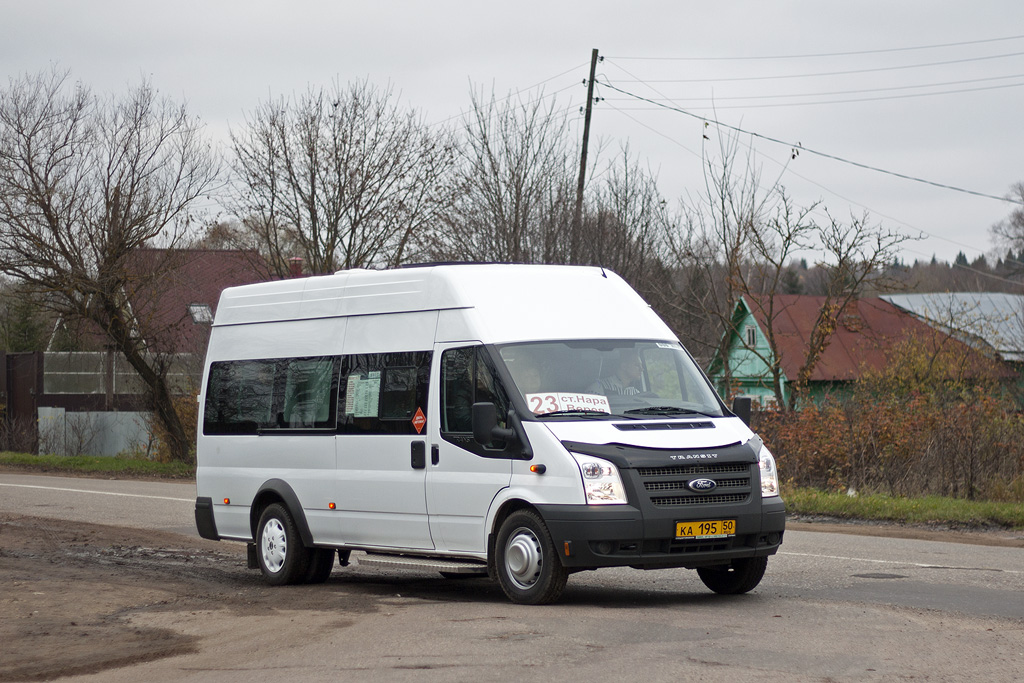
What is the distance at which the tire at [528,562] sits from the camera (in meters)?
8.79

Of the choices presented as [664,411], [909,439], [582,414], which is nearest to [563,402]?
[582,414]

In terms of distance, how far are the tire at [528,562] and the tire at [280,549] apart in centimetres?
264

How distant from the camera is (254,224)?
28.6 m

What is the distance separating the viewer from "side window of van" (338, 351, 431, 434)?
10.0 m

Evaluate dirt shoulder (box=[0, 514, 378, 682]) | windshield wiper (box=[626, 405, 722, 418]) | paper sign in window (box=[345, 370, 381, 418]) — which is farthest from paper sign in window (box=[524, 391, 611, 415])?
dirt shoulder (box=[0, 514, 378, 682])

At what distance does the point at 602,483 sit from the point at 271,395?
13.8ft

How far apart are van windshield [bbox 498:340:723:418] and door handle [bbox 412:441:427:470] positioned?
3.51 ft

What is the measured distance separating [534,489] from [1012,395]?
1422 centimetres

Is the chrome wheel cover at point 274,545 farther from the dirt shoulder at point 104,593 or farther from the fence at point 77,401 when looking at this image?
the fence at point 77,401

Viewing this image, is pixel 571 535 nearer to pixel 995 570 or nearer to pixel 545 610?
pixel 545 610

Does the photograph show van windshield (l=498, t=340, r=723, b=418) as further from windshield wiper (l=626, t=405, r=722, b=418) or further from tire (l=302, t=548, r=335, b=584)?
tire (l=302, t=548, r=335, b=584)

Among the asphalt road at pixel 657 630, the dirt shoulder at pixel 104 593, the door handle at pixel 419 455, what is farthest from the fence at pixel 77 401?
the asphalt road at pixel 657 630

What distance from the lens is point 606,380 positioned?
31.0ft

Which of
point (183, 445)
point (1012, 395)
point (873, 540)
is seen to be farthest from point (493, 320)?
point (183, 445)
